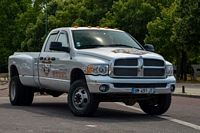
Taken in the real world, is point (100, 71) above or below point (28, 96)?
above

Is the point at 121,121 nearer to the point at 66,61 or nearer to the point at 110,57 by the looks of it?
the point at 110,57

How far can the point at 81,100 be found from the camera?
10945 millimetres

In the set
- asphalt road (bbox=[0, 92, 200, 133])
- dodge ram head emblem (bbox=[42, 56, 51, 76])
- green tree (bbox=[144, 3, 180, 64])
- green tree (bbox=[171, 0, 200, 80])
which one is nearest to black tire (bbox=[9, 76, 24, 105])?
asphalt road (bbox=[0, 92, 200, 133])

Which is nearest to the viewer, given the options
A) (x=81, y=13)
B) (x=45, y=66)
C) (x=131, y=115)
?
(x=131, y=115)

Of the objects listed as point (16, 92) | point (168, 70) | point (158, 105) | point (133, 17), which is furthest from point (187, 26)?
point (168, 70)

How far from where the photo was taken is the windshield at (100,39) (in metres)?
11.9

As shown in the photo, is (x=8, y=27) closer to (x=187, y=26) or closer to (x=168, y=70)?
(x=187, y=26)

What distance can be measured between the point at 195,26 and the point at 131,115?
31.5 meters

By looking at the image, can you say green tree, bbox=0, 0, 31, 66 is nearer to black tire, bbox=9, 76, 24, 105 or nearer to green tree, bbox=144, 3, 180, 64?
green tree, bbox=144, 3, 180, 64

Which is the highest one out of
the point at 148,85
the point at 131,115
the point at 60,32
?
the point at 60,32

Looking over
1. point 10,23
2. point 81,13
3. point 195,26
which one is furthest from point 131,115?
point 10,23

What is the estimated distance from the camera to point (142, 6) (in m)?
52.1

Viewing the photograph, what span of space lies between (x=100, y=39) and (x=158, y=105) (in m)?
2.05

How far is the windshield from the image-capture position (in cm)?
1191
